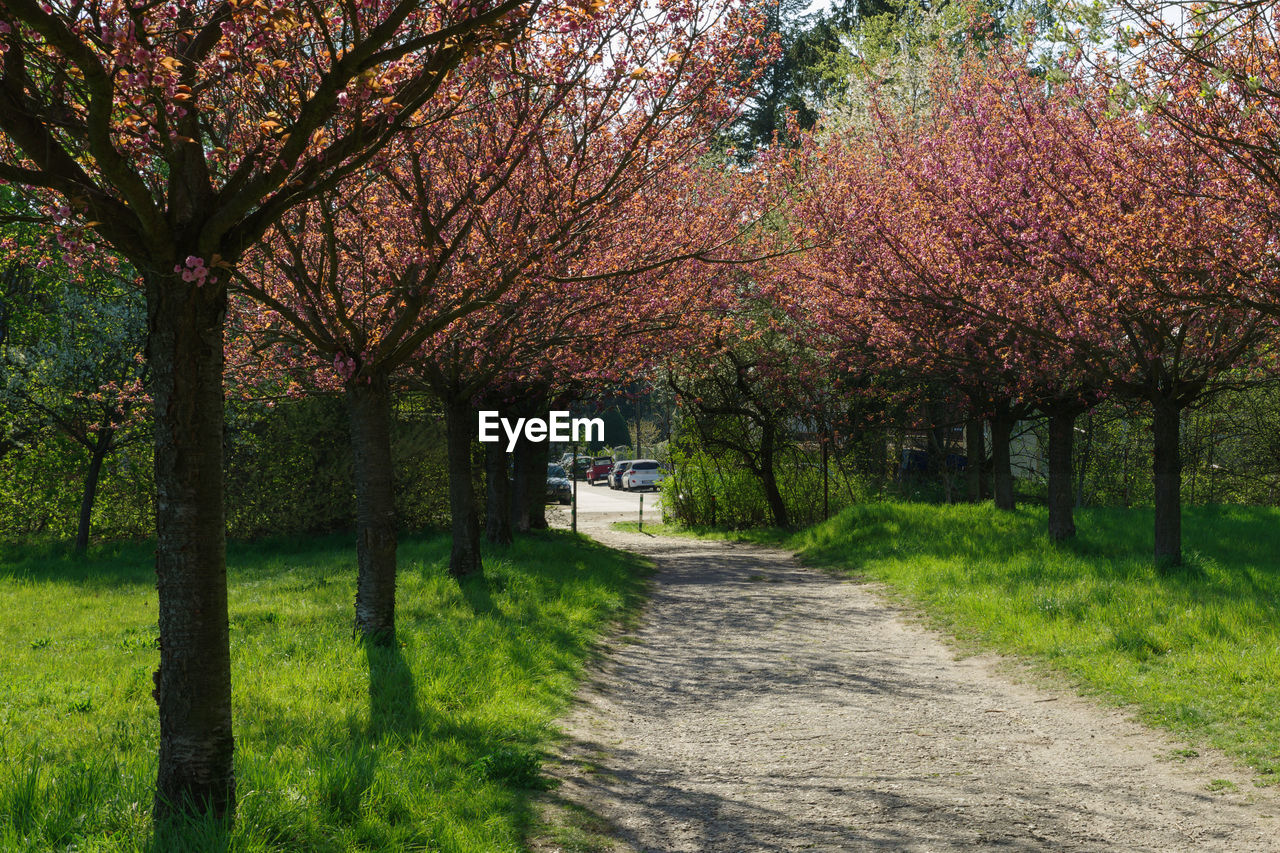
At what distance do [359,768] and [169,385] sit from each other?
7.40 ft

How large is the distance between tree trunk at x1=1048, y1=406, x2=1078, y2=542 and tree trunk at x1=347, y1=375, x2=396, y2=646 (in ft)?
32.1

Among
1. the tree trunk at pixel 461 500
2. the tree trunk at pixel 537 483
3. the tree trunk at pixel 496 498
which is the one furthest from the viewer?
the tree trunk at pixel 537 483

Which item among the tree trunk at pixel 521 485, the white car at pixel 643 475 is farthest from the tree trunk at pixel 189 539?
the white car at pixel 643 475

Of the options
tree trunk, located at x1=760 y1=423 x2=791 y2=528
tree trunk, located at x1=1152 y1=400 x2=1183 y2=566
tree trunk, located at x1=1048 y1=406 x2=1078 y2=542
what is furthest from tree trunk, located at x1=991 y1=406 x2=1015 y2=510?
tree trunk, located at x1=760 y1=423 x2=791 y2=528

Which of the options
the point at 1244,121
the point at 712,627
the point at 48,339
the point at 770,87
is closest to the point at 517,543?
the point at 712,627

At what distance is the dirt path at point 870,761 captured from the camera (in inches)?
201

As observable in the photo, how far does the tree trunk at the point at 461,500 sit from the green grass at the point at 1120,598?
5.82m

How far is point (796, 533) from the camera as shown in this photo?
890 inches

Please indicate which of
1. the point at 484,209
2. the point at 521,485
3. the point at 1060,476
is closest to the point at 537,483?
the point at 521,485

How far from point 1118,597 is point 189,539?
9241 mm

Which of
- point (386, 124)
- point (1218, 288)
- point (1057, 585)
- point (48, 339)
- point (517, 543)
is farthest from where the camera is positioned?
point (48, 339)

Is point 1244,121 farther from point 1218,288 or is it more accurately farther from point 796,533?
point 796,533

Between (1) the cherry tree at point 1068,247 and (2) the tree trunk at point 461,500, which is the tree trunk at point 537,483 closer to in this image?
(2) the tree trunk at point 461,500

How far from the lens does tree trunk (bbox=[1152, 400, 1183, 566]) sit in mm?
12172
